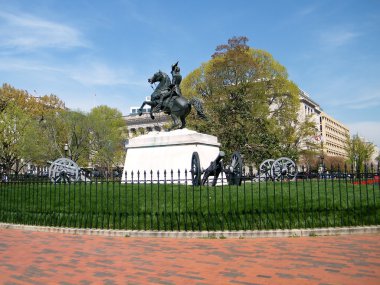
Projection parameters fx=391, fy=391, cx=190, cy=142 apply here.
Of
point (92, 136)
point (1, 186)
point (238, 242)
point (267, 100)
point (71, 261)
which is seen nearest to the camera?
point (71, 261)

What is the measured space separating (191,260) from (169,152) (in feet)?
34.3

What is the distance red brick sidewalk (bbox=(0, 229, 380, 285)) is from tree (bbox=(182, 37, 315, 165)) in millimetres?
23979

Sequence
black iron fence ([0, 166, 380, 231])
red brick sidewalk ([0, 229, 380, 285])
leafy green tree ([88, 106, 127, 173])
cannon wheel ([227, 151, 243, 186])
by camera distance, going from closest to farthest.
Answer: red brick sidewalk ([0, 229, 380, 285])
black iron fence ([0, 166, 380, 231])
cannon wheel ([227, 151, 243, 186])
leafy green tree ([88, 106, 127, 173])

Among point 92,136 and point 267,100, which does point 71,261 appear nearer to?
point 267,100

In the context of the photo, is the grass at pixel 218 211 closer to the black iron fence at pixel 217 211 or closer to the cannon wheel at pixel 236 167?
the black iron fence at pixel 217 211

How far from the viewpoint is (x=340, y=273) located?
562cm

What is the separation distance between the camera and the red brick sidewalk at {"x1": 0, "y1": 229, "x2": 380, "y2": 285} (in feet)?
18.1

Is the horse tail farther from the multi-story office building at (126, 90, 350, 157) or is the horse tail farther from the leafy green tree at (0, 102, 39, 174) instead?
the multi-story office building at (126, 90, 350, 157)

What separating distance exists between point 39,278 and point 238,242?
4.33 meters

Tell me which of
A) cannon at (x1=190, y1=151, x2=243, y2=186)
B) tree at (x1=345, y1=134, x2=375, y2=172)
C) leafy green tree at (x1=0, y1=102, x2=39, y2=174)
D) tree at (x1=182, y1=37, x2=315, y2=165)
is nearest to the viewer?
cannon at (x1=190, y1=151, x2=243, y2=186)

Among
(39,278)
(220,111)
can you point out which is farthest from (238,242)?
(220,111)

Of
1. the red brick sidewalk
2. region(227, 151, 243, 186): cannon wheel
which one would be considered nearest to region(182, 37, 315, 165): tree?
region(227, 151, 243, 186): cannon wheel

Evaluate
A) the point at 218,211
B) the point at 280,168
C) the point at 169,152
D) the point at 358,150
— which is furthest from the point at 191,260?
the point at 358,150

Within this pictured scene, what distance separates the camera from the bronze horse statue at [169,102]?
17.8 meters
